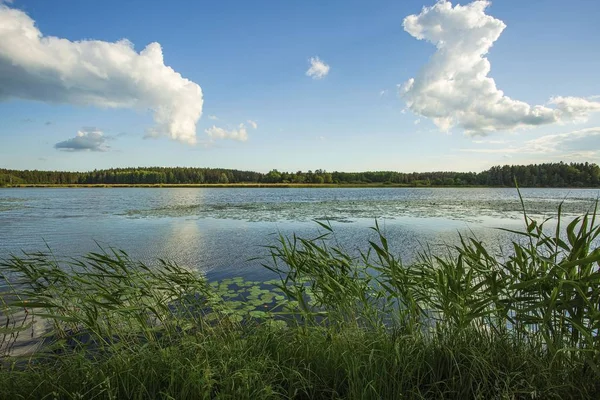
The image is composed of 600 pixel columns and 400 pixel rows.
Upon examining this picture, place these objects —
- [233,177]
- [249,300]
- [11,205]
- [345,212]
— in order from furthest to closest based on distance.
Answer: [233,177]
[11,205]
[345,212]
[249,300]

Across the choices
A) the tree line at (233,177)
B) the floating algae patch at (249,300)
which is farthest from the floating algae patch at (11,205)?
the tree line at (233,177)

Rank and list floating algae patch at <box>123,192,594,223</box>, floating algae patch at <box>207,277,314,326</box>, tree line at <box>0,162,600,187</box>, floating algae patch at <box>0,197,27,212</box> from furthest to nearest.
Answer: tree line at <box>0,162,600,187</box> → floating algae patch at <box>0,197,27,212</box> → floating algae patch at <box>123,192,594,223</box> → floating algae patch at <box>207,277,314,326</box>

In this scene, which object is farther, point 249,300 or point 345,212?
point 345,212

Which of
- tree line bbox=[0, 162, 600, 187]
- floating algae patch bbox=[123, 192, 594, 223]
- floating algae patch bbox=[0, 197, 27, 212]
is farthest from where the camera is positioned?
tree line bbox=[0, 162, 600, 187]

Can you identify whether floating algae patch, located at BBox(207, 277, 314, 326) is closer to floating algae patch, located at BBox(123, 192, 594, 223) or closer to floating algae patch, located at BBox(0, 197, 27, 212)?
floating algae patch, located at BBox(123, 192, 594, 223)

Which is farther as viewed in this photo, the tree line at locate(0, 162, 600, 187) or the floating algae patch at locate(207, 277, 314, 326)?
the tree line at locate(0, 162, 600, 187)

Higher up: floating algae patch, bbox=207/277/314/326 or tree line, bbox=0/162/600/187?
tree line, bbox=0/162/600/187

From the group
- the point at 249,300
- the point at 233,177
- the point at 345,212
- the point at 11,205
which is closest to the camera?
the point at 249,300

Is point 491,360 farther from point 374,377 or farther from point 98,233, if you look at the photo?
point 98,233

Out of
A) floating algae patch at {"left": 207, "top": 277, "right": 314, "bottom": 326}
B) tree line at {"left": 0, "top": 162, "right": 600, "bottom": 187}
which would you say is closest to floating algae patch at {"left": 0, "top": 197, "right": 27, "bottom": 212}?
floating algae patch at {"left": 207, "top": 277, "right": 314, "bottom": 326}

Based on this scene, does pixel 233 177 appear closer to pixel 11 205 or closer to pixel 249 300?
pixel 11 205

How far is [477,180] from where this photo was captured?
11219 centimetres

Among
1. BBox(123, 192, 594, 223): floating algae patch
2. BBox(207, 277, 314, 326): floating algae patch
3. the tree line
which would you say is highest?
the tree line

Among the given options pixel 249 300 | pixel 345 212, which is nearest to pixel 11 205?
pixel 345 212
